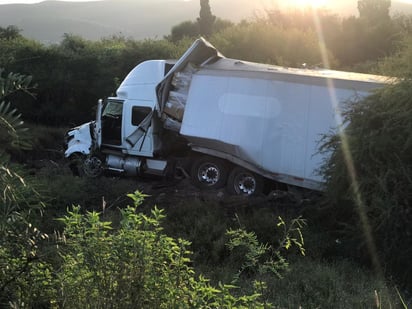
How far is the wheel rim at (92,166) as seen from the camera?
48.9ft

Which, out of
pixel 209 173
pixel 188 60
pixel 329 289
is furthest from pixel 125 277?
pixel 188 60

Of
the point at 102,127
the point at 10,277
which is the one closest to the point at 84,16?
the point at 102,127

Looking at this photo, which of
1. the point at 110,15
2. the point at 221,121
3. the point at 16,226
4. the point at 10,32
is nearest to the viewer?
the point at 16,226

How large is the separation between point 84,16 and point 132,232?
18460cm

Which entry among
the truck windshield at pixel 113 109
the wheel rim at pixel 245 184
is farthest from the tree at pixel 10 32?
the wheel rim at pixel 245 184

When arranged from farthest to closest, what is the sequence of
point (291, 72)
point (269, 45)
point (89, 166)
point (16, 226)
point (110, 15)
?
point (110, 15)
point (269, 45)
point (89, 166)
point (291, 72)
point (16, 226)

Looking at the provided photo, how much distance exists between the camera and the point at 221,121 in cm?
1146

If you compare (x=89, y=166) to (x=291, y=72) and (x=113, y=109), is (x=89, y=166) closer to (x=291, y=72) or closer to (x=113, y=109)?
(x=113, y=109)

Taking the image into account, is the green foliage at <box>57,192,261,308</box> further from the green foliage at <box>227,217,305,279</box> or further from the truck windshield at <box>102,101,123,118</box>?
the truck windshield at <box>102,101,123,118</box>

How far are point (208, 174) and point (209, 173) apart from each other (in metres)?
0.04

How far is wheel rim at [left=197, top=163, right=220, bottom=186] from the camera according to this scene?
40.3ft

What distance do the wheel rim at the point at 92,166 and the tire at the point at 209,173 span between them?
3576 millimetres

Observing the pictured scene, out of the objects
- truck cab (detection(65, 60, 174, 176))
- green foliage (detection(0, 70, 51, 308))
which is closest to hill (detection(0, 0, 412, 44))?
truck cab (detection(65, 60, 174, 176))

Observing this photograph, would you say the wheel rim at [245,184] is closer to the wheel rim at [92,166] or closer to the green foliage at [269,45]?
the wheel rim at [92,166]
